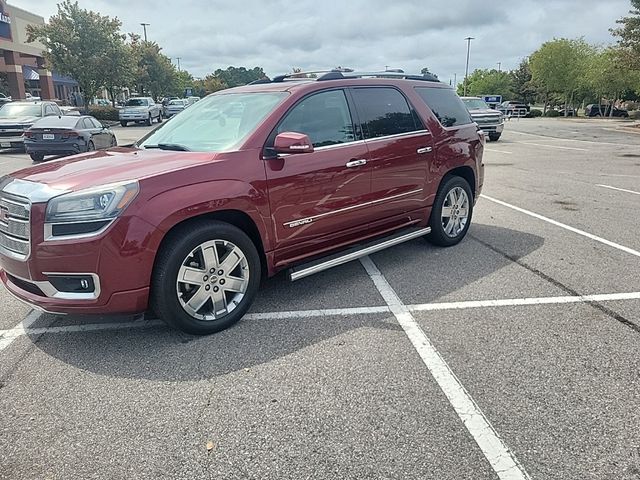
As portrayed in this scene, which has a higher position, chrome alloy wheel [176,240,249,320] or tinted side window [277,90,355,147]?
tinted side window [277,90,355,147]

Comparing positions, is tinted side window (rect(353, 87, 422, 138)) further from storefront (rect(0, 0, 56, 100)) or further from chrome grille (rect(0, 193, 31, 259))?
storefront (rect(0, 0, 56, 100))

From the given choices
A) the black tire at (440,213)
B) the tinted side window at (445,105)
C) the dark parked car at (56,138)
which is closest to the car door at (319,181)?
the black tire at (440,213)

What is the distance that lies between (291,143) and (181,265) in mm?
1199

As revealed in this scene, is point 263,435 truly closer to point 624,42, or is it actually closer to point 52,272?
point 52,272

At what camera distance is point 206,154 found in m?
3.88

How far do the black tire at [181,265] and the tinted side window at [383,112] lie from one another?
170 centimetres

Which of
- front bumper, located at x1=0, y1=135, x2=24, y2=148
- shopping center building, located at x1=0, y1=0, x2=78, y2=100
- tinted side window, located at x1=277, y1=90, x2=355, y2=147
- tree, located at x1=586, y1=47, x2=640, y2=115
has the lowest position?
front bumper, located at x1=0, y1=135, x2=24, y2=148

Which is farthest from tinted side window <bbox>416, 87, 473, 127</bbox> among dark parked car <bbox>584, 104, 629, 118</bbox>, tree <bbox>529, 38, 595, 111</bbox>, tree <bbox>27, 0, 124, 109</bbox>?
dark parked car <bbox>584, 104, 629, 118</bbox>

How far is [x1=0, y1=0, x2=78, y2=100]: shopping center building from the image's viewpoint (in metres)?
43.3

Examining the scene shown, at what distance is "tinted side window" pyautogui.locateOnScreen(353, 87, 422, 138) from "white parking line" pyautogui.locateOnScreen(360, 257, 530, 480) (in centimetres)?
168

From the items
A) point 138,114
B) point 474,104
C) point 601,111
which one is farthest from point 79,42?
point 601,111

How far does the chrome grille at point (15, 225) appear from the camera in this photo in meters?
3.40

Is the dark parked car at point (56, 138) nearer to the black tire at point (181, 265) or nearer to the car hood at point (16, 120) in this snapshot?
the car hood at point (16, 120)

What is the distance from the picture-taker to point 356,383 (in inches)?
126
